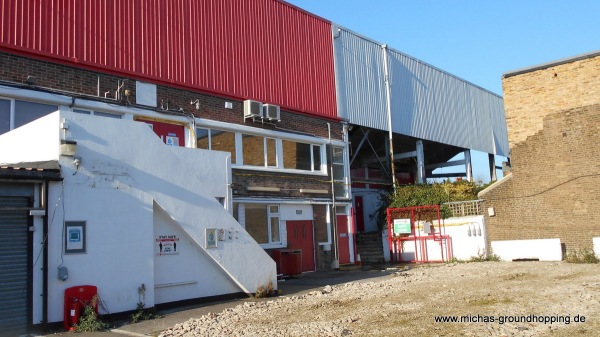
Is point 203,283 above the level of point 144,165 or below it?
below

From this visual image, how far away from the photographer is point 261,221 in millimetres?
18859

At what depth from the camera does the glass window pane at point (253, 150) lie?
18.7 meters

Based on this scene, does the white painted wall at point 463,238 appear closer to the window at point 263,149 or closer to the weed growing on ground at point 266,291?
the window at point 263,149

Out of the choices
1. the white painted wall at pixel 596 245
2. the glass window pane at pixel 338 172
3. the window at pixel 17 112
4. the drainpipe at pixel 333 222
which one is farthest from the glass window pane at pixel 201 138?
the white painted wall at pixel 596 245

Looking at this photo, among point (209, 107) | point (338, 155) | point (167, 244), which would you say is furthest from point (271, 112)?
point (167, 244)

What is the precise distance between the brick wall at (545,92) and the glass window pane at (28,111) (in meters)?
17.4

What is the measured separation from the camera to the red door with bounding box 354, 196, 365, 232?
93.6 ft

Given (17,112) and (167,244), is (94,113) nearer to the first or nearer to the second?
(17,112)

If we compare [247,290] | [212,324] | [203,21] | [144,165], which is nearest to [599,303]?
[212,324]

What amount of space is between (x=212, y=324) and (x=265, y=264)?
3.99 m

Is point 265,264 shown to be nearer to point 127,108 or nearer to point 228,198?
point 228,198

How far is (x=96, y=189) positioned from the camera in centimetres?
1061

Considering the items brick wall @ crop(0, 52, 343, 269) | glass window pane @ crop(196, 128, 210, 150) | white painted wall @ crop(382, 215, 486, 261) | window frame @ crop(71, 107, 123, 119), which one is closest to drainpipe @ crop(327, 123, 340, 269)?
brick wall @ crop(0, 52, 343, 269)
